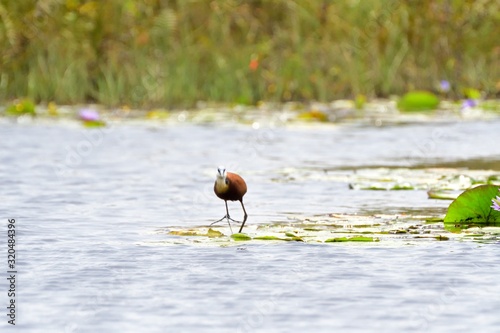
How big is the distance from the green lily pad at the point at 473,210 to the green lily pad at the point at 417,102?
30.6 ft

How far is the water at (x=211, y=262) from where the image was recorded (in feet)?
17.5

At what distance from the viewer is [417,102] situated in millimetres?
16938

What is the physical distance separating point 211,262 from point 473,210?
5.76 ft

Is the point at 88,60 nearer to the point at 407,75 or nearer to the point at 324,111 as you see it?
the point at 324,111

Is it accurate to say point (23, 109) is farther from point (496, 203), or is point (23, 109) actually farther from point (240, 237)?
point (496, 203)

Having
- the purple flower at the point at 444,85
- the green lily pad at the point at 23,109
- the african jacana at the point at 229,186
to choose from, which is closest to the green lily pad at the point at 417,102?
the purple flower at the point at 444,85

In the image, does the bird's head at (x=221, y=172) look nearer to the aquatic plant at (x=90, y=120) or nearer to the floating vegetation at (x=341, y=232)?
the floating vegetation at (x=341, y=232)

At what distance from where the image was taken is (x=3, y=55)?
17.8 metres

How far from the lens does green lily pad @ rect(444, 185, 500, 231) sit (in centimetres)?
744

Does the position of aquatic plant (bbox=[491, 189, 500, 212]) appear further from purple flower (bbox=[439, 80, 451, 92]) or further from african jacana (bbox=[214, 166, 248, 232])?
purple flower (bbox=[439, 80, 451, 92])

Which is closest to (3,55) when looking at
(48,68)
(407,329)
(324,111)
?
(48,68)

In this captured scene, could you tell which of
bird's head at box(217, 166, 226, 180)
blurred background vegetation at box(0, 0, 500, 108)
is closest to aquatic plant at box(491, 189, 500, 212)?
bird's head at box(217, 166, 226, 180)

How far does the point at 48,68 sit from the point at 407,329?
43.7 feet

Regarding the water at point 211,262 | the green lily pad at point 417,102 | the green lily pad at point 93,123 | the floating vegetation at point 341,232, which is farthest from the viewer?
the green lily pad at point 417,102
